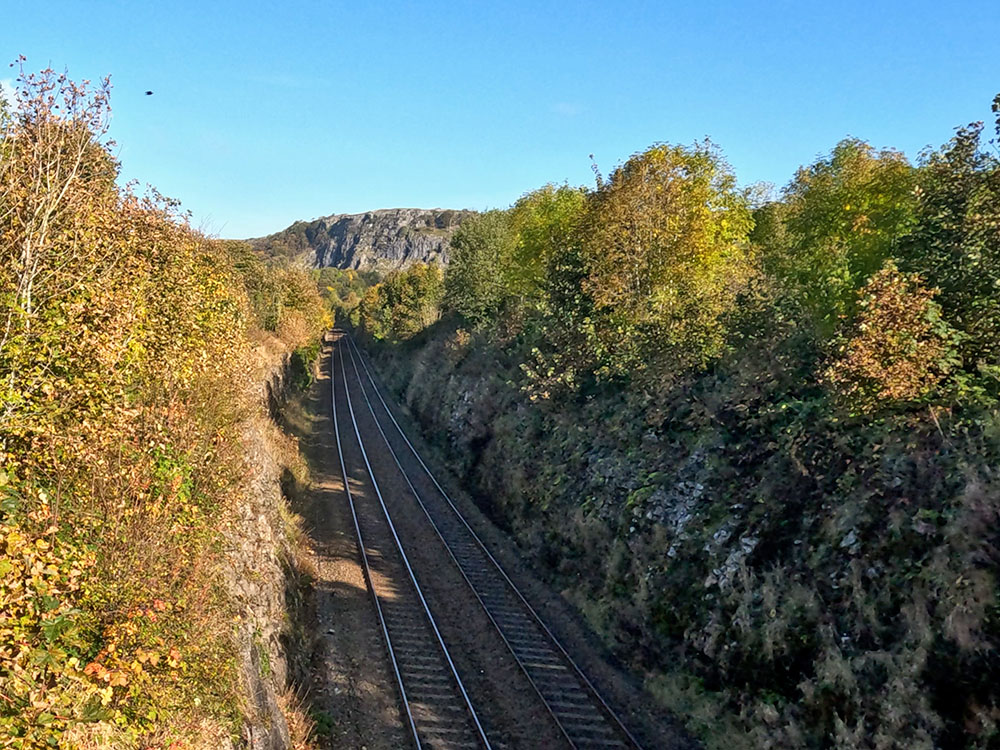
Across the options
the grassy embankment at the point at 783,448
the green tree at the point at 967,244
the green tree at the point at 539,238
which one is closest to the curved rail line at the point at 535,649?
the grassy embankment at the point at 783,448

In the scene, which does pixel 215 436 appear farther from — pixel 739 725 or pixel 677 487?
pixel 739 725

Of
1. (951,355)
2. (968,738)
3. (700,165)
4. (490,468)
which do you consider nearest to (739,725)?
(968,738)

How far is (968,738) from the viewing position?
7594 mm

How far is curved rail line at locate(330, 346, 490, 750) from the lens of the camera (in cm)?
1115

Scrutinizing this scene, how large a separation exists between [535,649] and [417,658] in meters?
2.67

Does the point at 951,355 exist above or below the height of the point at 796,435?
above

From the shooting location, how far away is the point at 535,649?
44.2ft

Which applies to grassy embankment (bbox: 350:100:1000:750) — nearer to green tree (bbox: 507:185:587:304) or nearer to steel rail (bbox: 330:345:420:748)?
steel rail (bbox: 330:345:420:748)

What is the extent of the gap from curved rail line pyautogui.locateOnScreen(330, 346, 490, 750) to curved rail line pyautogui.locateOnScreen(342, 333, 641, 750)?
1.44m

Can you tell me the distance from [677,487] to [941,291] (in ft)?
21.8

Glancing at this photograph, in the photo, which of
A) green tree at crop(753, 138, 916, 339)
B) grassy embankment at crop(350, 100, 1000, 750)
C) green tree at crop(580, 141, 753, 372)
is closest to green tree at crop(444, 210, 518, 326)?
grassy embankment at crop(350, 100, 1000, 750)

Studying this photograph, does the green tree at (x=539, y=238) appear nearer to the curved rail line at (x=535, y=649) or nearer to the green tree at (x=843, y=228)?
A: the green tree at (x=843, y=228)

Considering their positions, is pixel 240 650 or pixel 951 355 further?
pixel 951 355

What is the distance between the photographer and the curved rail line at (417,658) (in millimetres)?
11148
